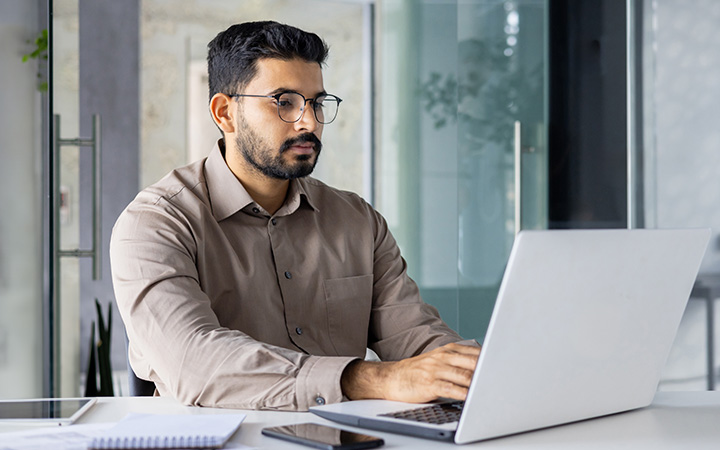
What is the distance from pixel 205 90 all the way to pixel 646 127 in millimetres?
1744

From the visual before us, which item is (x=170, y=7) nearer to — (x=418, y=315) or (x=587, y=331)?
(x=418, y=315)

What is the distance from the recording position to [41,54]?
2.90m

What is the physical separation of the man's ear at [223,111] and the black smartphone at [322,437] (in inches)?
35.4

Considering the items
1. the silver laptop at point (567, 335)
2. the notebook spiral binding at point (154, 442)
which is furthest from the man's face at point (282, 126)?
the notebook spiral binding at point (154, 442)

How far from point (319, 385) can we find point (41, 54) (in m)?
2.25

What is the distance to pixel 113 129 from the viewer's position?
326 centimetres

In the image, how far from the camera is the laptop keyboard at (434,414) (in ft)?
3.05

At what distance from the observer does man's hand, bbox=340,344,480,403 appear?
1.03 meters

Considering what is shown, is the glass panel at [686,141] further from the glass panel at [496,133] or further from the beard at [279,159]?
the beard at [279,159]

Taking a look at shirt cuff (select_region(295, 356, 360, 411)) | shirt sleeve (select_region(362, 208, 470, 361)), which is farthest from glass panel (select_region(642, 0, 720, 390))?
shirt cuff (select_region(295, 356, 360, 411))

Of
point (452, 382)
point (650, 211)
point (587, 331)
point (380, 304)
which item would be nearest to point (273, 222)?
point (380, 304)

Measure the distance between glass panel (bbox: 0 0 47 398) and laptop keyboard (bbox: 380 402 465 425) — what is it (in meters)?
2.25

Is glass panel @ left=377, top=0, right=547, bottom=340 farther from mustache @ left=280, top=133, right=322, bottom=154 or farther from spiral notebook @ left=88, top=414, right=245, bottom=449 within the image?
spiral notebook @ left=88, top=414, right=245, bottom=449

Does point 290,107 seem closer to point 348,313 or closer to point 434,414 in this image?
point 348,313
